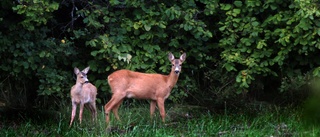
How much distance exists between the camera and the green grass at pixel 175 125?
634cm

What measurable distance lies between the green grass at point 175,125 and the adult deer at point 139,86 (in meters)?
0.23

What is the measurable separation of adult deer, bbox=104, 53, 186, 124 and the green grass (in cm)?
23

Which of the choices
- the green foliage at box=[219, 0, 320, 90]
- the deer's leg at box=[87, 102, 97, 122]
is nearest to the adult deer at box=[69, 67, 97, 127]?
the deer's leg at box=[87, 102, 97, 122]

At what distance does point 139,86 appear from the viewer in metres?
7.76

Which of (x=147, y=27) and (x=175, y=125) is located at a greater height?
(x=147, y=27)

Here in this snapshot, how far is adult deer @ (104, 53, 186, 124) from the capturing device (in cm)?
766

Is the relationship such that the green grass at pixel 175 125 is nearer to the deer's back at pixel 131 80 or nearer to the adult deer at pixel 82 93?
the adult deer at pixel 82 93

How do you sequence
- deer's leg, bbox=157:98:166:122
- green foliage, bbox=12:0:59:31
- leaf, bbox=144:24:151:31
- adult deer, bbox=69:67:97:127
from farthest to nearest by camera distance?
leaf, bbox=144:24:151:31, deer's leg, bbox=157:98:166:122, adult deer, bbox=69:67:97:127, green foliage, bbox=12:0:59:31

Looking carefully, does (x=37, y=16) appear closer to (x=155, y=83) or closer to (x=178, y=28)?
(x=155, y=83)

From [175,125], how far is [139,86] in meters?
0.94

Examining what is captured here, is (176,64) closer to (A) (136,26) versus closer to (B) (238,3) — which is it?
(A) (136,26)

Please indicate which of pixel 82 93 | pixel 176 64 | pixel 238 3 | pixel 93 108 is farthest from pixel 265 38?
pixel 82 93

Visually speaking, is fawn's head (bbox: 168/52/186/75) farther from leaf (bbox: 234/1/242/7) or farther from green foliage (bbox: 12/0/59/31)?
green foliage (bbox: 12/0/59/31)

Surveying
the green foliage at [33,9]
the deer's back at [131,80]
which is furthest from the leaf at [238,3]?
the green foliage at [33,9]
